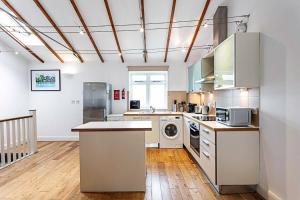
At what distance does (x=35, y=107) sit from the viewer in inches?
275

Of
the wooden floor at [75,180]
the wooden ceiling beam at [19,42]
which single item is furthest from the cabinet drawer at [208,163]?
the wooden ceiling beam at [19,42]

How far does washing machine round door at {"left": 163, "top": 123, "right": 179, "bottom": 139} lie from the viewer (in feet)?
19.1

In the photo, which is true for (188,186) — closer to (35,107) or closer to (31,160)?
(31,160)

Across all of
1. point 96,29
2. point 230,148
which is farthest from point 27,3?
point 230,148

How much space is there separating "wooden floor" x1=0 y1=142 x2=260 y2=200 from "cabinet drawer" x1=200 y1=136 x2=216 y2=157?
1.79 feet

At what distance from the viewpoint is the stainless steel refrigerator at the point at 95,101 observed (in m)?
6.27

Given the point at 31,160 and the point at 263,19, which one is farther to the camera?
the point at 31,160

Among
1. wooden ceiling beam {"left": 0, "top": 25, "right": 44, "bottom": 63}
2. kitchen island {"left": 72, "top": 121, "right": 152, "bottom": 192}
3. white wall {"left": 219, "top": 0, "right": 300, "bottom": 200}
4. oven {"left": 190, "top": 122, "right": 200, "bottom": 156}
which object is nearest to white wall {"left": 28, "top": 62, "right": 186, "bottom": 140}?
wooden ceiling beam {"left": 0, "top": 25, "right": 44, "bottom": 63}

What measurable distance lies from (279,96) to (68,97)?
6.03m

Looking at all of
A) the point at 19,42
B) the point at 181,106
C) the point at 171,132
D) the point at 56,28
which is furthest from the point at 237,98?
the point at 19,42

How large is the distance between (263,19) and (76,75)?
5.59 metres

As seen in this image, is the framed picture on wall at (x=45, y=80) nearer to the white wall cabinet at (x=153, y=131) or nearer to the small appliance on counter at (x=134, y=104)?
the small appliance on counter at (x=134, y=104)

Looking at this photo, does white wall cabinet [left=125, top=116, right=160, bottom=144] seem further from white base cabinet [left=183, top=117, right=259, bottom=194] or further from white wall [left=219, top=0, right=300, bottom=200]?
white wall [left=219, top=0, right=300, bottom=200]

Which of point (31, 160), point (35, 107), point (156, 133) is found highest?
point (35, 107)
